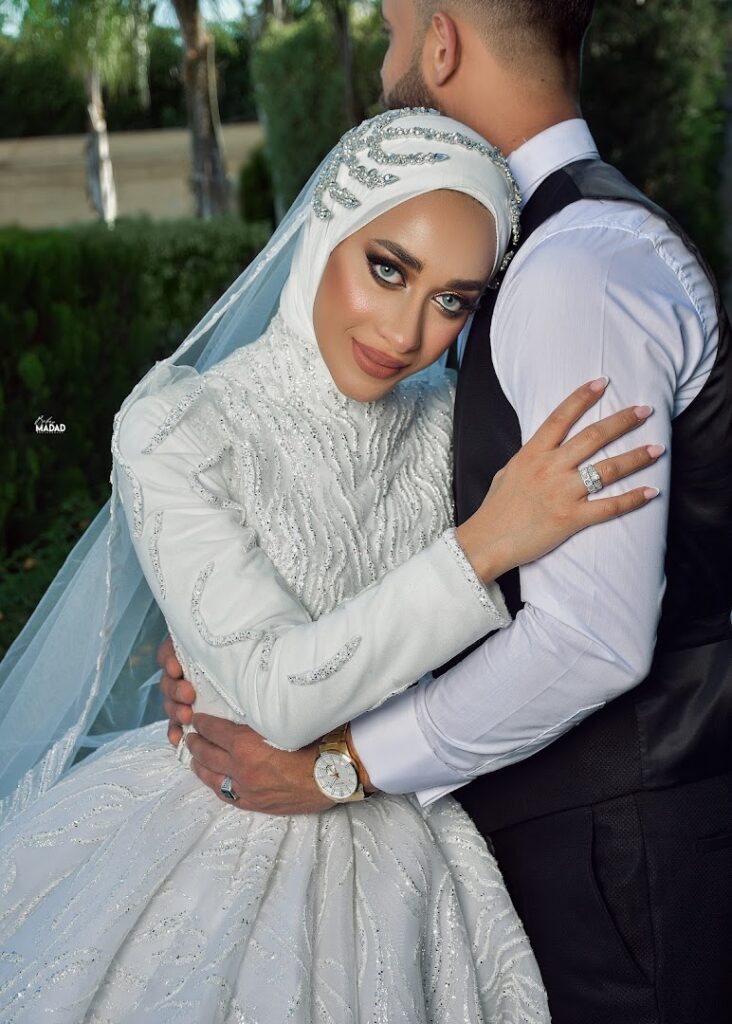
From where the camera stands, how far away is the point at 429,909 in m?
2.00

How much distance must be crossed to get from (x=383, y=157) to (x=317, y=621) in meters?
0.80

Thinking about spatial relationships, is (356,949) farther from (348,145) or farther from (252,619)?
(348,145)

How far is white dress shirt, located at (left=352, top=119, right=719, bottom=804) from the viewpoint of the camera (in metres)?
1.83

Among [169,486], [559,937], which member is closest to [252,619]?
[169,486]

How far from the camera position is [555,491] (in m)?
1.84

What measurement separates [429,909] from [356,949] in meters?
0.16

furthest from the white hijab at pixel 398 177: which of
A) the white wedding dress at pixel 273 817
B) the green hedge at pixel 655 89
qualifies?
the green hedge at pixel 655 89

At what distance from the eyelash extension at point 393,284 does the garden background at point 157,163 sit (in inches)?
147

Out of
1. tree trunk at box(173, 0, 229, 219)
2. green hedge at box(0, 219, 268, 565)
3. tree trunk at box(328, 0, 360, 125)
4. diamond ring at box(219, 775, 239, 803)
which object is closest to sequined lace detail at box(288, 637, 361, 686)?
diamond ring at box(219, 775, 239, 803)

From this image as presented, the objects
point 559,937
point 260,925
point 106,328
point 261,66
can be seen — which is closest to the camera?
point 260,925

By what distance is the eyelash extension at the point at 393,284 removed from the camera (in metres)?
2.06

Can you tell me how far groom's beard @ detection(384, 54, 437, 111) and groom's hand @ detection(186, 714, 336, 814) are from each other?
4.06 feet

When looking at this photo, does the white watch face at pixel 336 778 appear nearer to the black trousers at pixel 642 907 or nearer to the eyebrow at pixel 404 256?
the black trousers at pixel 642 907

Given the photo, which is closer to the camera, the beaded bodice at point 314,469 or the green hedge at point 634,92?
the beaded bodice at point 314,469
